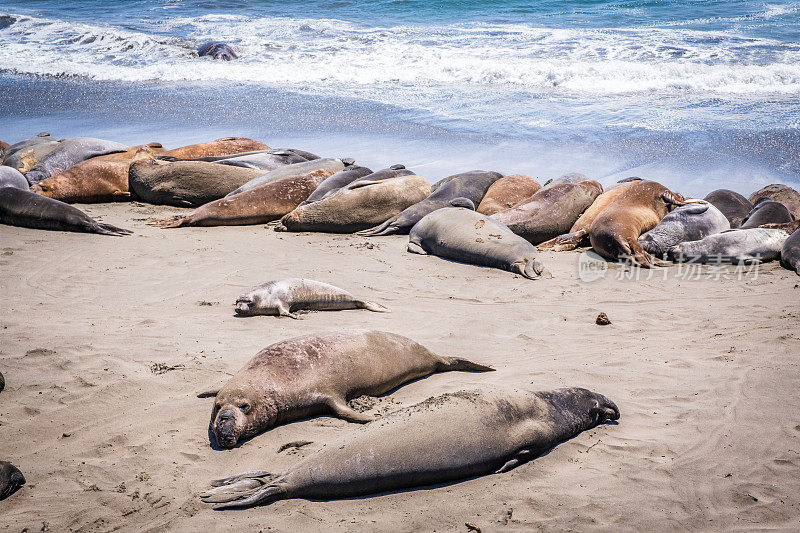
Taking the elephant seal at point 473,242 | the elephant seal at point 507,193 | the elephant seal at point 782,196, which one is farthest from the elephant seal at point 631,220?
the elephant seal at point 782,196

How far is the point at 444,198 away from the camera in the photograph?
28.4 feet

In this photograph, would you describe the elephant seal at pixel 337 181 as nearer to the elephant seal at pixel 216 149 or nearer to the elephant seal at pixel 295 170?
the elephant seal at pixel 295 170

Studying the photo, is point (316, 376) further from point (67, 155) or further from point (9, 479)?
point (67, 155)

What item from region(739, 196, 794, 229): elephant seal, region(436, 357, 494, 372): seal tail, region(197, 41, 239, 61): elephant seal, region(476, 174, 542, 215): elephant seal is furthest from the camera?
region(197, 41, 239, 61): elephant seal

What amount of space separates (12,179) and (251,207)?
3310 millimetres

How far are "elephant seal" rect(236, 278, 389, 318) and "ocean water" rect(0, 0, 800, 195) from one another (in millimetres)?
5023

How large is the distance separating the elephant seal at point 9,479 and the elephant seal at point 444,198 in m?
5.53

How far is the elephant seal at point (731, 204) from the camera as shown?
833 cm

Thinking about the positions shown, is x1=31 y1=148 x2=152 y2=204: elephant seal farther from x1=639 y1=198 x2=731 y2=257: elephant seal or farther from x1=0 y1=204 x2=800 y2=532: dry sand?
x1=639 y1=198 x2=731 y2=257: elephant seal

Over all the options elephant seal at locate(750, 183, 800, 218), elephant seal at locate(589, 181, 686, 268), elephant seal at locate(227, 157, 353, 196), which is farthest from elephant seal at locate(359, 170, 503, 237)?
elephant seal at locate(750, 183, 800, 218)

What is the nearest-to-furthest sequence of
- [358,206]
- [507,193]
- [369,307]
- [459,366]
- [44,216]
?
1. [459,366]
2. [369,307]
3. [44,216]
4. [358,206]
5. [507,193]

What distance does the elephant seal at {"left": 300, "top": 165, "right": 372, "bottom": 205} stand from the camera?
8.84 meters

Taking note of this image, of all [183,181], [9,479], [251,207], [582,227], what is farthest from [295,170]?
[9,479]

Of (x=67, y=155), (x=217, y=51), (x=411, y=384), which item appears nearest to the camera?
(x=411, y=384)
